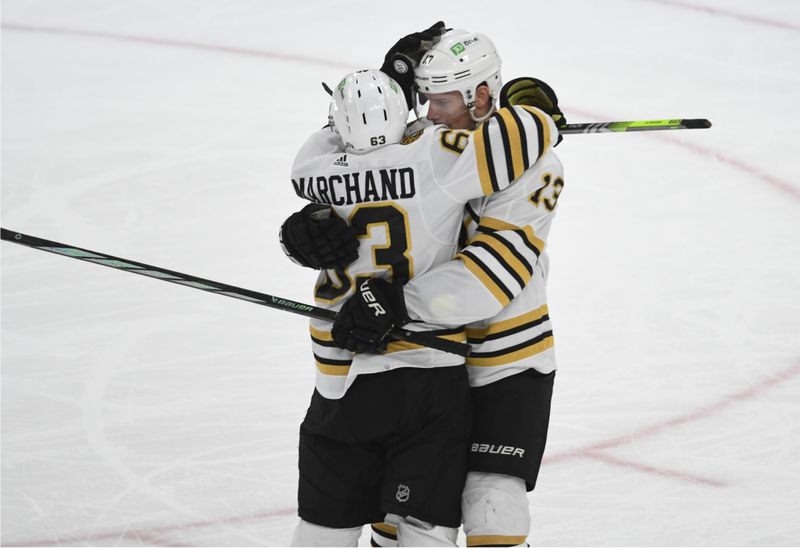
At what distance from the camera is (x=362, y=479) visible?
2432 millimetres

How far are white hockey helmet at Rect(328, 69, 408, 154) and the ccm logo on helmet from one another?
26cm

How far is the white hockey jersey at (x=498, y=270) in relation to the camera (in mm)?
2332

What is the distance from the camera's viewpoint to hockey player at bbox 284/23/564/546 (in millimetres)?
2344

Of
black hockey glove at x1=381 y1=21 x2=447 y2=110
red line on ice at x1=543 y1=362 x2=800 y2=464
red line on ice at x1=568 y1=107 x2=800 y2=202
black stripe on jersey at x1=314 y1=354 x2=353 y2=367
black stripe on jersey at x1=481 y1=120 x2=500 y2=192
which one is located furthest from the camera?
red line on ice at x1=568 y1=107 x2=800 y2=202

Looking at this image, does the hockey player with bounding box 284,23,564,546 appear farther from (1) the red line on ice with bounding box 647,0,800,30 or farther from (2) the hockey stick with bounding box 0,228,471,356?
(1) the red line on ice with bounding box 647,0,800,30

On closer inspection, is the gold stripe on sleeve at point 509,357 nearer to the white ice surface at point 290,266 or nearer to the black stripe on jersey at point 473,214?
the black stripe on jersey at point 473,214

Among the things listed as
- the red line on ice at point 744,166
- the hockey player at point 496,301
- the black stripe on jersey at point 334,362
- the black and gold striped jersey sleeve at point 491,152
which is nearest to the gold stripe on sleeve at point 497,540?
the hockey player at point 496,301

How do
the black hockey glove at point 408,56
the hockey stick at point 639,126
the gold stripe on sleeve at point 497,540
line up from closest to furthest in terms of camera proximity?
the gold stripe on sleeve at point 497,540 < the black hockey glove at point 408,56 < the hockey stick at point 639,126

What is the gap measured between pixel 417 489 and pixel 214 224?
8.51 feet

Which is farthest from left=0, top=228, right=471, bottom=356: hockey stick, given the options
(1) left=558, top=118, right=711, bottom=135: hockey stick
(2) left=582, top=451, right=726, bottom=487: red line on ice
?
(2) left=582, top=451, right=726, bottom=487: red line on ice

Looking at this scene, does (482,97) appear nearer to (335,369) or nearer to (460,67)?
(460,67)

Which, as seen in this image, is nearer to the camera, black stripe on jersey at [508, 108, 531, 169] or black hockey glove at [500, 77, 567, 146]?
black stripe on jersey at [508, 108, 531, 169]

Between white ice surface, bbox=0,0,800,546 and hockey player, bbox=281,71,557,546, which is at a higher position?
hockey player, bbox=281,71,557,546

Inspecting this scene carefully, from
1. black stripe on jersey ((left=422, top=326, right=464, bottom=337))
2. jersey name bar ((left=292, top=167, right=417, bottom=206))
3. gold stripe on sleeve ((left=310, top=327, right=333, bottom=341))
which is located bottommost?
gold stripe on sleeve ((left=310, top=327, right=333, bottom=341))
